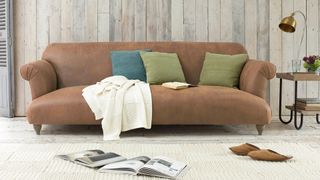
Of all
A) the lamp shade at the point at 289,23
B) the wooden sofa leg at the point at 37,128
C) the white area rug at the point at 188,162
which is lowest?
the wooden sofa leg at the point at 37,128

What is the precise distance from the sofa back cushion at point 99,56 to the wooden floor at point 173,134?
0.55 metres

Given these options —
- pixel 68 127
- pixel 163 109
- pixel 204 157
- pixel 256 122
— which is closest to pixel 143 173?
pixel 204 157

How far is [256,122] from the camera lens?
4.15 meters

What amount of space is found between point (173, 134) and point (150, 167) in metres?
1.78

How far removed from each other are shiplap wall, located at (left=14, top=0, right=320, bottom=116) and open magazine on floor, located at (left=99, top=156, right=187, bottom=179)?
9.13 ft

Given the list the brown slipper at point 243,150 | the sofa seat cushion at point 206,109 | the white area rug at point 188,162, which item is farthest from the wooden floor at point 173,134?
the brown slipper at point 243,150

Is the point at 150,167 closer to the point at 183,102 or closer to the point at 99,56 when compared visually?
the point at 183,102

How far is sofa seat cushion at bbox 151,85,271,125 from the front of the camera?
410cm

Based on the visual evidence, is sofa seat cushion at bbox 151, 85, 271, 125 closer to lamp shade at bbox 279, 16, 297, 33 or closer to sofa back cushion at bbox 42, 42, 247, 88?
sofa back cushion at bbox 42, 42, 247, 88

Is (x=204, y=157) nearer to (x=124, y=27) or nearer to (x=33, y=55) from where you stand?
(x=124, y=27)

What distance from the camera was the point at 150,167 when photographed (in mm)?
2549

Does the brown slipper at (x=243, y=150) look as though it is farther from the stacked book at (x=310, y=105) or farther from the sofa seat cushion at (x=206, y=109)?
the stacked book at (x=310, y=105)

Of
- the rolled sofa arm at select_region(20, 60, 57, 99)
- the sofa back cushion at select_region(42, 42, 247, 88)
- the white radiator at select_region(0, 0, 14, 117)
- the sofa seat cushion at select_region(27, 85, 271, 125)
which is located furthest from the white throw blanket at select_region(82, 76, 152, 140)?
the white radiator at select_region(0, 0, 14, 117)

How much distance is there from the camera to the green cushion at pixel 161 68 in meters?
4.66
